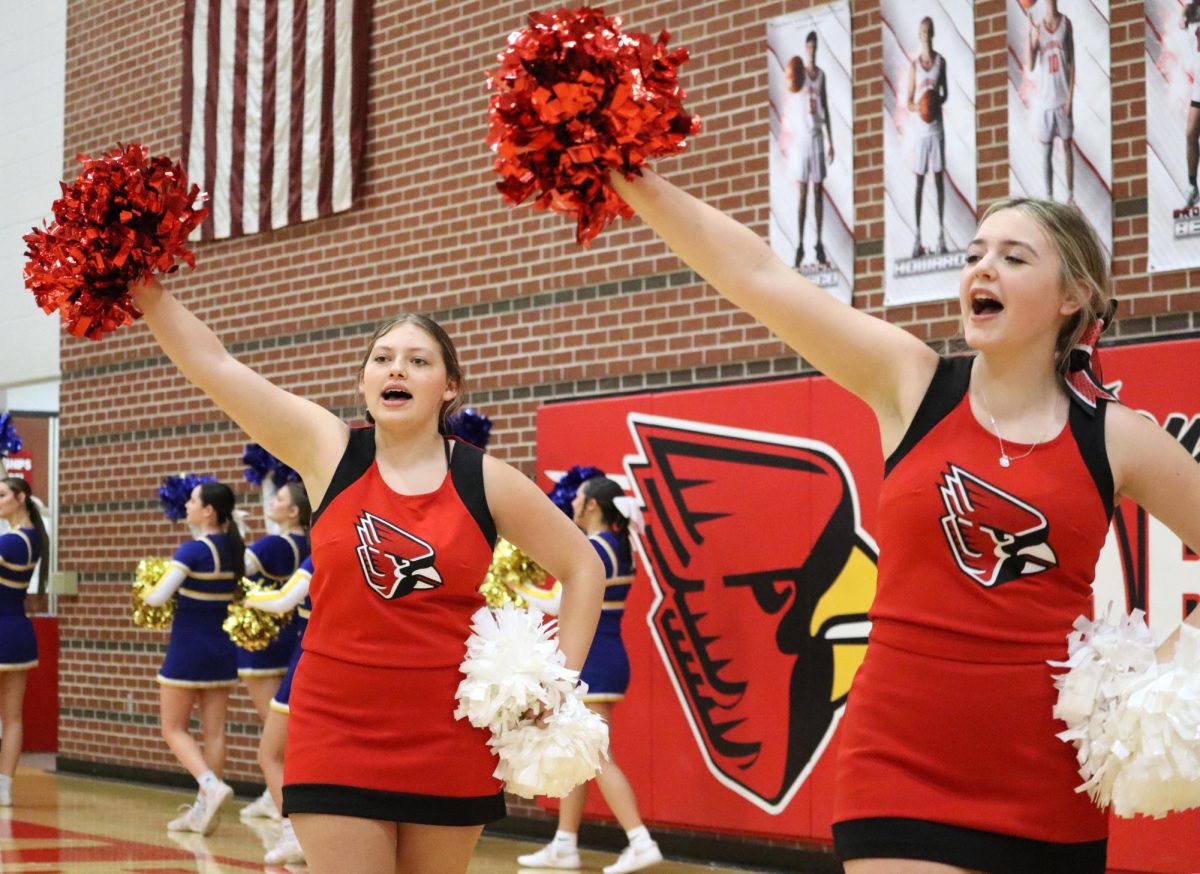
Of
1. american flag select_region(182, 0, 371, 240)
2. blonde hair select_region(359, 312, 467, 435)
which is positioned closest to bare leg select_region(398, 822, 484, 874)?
blonde hair select_region(359, 312, 467, 435)

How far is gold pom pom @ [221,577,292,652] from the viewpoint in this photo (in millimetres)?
8016

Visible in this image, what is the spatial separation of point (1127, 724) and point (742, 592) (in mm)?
5006

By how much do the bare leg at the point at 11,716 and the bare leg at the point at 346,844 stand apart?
7001 millimetres

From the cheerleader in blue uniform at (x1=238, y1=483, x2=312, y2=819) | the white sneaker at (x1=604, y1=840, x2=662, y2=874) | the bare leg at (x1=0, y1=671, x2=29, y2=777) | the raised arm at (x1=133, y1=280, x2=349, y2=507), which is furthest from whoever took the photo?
the bare leg at (x1=0, y1=671, x2=29, y2=777)

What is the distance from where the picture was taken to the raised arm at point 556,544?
318 centimetres

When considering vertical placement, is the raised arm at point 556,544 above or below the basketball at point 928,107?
below

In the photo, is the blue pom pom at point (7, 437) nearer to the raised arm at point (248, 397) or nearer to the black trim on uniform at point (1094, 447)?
the raised arm at point (248, 397)

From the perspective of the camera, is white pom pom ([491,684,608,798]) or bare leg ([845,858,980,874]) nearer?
bare leg ([845,858,980,874])

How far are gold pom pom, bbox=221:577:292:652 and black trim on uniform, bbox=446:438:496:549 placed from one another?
4982 millimetres

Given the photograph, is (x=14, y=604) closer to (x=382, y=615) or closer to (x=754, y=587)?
(x=754, y=587)

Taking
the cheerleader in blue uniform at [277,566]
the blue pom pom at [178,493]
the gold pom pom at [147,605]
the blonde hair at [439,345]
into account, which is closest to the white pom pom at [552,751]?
the blonde hair at [439,345]

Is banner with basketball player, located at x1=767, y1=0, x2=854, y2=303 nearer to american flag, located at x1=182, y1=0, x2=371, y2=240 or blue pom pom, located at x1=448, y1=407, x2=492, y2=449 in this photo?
blue pom pom, located at x1=448, y1=407, x2=492, y2=449

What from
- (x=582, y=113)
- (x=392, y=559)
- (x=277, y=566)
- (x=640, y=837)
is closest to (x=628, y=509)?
(x=640, y=837)

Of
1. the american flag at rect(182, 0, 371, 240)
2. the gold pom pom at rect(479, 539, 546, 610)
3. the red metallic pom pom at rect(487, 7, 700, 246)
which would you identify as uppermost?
the american flag at rect(182, 0, 371, 240)
